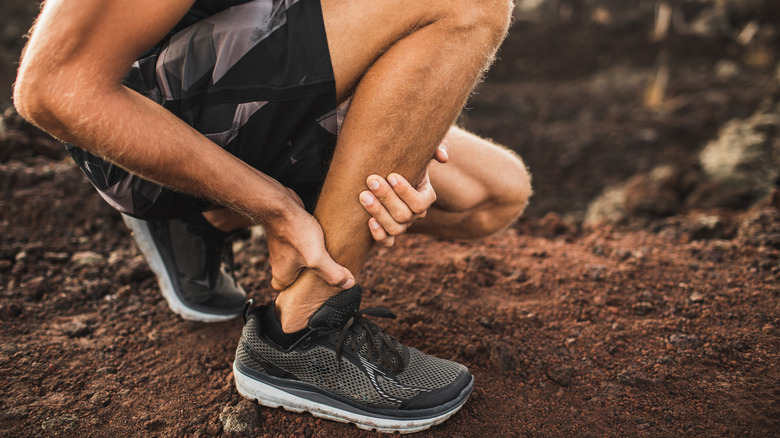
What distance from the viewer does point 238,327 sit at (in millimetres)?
1812

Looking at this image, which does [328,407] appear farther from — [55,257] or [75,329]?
[55,257]

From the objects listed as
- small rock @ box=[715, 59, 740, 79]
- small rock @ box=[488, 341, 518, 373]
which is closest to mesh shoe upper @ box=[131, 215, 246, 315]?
small rock @ box=[488, 341, 518, 373]

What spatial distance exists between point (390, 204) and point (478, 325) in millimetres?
732

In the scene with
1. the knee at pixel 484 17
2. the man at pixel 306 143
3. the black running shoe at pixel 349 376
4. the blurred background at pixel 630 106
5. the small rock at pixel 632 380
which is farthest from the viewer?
the blurred background at pixel 630 106

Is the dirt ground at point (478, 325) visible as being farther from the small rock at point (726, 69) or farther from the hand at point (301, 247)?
the small rock at point (726, 69)

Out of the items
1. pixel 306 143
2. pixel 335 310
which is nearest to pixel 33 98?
pixel 306 143

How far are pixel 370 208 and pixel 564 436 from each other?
2.64 feet

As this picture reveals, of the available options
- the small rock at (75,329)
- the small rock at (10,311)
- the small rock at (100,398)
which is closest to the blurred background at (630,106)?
the small rock at (10,311)

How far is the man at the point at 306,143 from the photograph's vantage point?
1.15m

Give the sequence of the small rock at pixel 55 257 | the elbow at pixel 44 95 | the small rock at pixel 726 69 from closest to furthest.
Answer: the elbow at pixel 44 95 < the small rock at pixel 55 257 < the small rock at pixel 726 69

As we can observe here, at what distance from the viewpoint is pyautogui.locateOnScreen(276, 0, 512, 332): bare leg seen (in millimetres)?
1249

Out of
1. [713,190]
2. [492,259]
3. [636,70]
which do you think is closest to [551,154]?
[713,190]

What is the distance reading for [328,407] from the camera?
138 cm

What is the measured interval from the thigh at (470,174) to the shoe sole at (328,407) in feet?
2.16
